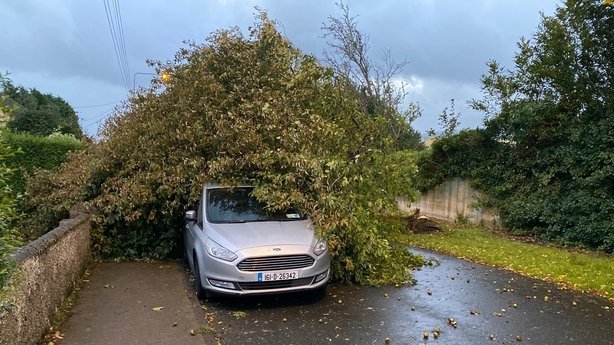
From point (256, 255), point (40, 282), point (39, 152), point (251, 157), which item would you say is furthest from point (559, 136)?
point (39, 152)

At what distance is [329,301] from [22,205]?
28.1 feet

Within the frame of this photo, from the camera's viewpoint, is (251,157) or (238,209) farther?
(251,157)

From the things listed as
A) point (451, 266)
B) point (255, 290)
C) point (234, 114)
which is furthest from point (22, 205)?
point (451, 266)

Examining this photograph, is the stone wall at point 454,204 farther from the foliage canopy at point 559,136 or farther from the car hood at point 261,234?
the car hood at point 261,234

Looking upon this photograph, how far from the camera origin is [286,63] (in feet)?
33.3

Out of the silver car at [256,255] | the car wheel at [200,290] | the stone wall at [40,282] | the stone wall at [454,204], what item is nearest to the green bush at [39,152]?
the stone wall at [40,282]

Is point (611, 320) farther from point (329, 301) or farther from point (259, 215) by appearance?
point (259, 215)

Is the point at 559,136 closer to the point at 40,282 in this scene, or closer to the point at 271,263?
the point at 271,263

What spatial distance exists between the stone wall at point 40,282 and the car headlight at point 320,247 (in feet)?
10.7

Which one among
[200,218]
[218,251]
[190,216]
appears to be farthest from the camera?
[190,216]

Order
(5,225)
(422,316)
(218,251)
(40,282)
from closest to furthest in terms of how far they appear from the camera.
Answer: (5,225) < (40,282) < (422,316) < (218,251)

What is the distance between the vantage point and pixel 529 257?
34.7 feet

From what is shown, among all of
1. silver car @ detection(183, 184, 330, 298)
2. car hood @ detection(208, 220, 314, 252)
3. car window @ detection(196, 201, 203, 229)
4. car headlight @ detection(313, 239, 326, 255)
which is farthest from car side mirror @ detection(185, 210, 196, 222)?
car headlight @ detection(313, 239, 326, 255)

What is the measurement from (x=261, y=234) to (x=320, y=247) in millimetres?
832
